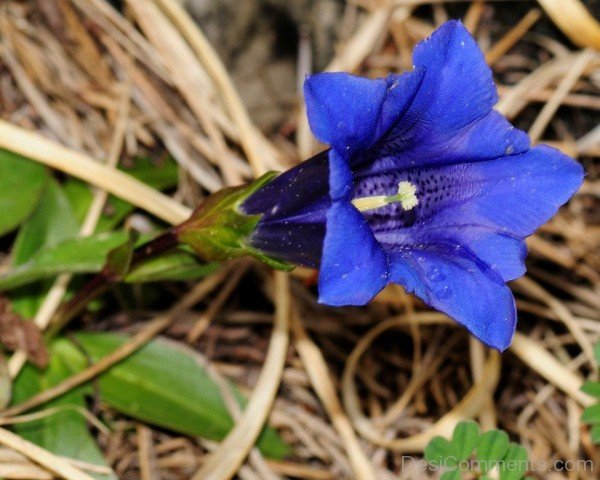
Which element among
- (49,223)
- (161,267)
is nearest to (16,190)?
(49,223)

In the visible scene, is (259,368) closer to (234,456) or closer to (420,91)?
(234,456)

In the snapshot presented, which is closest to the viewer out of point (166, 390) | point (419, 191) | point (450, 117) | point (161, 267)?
point (450, 117)

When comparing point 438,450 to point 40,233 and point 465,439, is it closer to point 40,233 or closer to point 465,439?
point 465,439

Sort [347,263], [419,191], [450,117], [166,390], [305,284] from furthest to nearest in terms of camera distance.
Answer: [305,284] → [166,390] → [419,191] → [450,117] → [347,263]

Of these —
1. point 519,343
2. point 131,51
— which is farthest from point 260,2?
point 519,343

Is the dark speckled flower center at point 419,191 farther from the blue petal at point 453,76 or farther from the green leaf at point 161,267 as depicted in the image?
the green leaf at point 161,267

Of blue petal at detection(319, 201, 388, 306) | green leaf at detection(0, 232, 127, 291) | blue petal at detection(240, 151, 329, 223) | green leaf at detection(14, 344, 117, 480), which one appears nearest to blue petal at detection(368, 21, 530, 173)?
blue petal at detection(240, 151, 329, 223)
